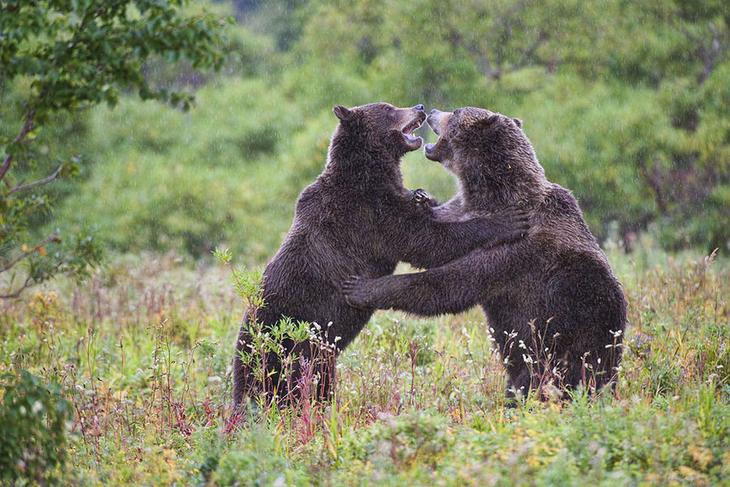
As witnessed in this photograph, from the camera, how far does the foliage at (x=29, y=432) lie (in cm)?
398

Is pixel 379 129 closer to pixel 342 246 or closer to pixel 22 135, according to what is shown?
pixel 342 246

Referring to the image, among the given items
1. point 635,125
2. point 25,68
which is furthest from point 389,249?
point 635,125

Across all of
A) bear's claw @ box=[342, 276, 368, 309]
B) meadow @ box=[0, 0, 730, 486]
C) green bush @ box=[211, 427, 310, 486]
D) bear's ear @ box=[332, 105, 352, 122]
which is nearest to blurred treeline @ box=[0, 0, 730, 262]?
meadow @ box=[0, 0, 730, 486]

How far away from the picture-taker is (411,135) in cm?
643

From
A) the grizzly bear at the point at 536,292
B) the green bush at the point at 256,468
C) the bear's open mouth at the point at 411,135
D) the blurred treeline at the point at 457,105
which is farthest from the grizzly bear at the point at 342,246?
the blurred treeline at the point at 457,105

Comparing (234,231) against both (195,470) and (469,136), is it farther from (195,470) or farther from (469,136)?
(195,470)

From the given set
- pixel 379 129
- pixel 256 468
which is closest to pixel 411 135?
pixel 379 129

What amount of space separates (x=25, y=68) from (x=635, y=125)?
11392 millimetres

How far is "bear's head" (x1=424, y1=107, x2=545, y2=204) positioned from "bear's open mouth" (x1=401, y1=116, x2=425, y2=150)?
14 centimetres

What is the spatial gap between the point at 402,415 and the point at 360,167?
7.16ft

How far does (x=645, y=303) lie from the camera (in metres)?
7.55

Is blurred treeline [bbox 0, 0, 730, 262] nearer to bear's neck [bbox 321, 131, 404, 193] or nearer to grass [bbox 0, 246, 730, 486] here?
grass [bbox 0, 246, 730, 486]

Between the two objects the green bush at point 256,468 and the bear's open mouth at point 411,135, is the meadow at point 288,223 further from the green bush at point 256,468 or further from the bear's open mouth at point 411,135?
the bear's open mouth at point 411,135

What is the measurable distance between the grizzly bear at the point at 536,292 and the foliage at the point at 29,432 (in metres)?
2.08
